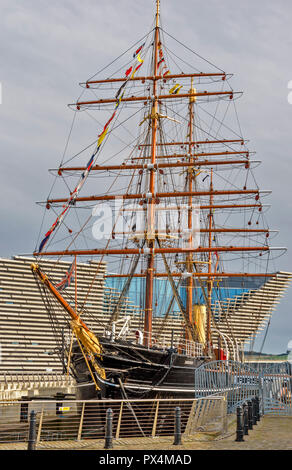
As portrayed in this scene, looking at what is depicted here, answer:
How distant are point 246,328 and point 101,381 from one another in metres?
41.2

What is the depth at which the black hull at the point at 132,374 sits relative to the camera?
18.2 metres

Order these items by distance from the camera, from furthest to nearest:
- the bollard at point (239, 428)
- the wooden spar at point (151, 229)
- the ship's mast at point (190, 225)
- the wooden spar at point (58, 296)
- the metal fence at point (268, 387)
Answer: the ship's mast at point (190, 225)
the wooden spar at point (151, 229)
the wooden spar at point (58, 296)
the metal fence at point (268, 387)
the bollard at point (239, 428)

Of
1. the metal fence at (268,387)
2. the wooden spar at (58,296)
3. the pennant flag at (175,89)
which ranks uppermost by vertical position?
the pennant flag at (175,89)

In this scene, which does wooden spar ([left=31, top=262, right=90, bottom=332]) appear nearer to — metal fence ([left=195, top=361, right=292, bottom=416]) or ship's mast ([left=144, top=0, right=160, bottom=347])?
metal fence ([left=195, top=361, right=292, bottom=416])

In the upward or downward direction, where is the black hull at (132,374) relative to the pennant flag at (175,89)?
downward

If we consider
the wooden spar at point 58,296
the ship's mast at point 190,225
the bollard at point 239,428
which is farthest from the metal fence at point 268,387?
the ship's mast at point 190,225

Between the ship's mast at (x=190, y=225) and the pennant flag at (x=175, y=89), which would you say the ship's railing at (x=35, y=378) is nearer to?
the ship's mast at (x=190, y=225)

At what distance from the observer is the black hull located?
1825 cm

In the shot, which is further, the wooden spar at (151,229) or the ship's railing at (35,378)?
the ship's railing at (35,378)

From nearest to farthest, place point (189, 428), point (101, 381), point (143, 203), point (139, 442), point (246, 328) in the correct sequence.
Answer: point (139, 442) < point (189, 428) < point (101, 381) < point (143, 203) < point (246, 328)

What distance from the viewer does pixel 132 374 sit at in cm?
1894
